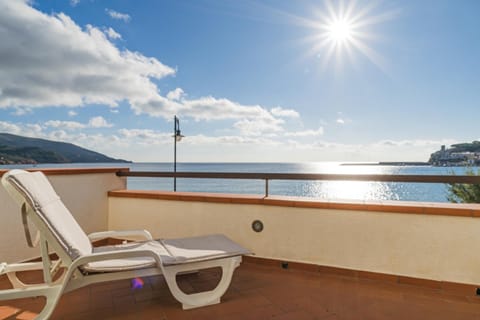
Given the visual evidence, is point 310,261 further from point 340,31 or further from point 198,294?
point 340,31

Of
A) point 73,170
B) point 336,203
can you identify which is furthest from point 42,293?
point 336,203

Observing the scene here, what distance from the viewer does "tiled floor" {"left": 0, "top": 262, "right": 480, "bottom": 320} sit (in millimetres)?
1660

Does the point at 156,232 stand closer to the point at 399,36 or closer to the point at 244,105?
the point at 399,36

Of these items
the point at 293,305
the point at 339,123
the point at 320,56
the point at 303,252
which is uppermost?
the point at 339,123

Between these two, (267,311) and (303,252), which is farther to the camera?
(303,252)

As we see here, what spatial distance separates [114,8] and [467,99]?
16.1 meters

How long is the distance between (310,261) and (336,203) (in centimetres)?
56

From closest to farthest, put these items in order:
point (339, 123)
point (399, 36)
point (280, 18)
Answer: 1. point (280, 18)
2. point (399, 36)
3. point (339, 123)

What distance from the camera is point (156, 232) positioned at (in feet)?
9.21

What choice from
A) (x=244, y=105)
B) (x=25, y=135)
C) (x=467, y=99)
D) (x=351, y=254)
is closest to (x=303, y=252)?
(x=351, y=254)

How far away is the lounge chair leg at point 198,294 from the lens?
5.27ft

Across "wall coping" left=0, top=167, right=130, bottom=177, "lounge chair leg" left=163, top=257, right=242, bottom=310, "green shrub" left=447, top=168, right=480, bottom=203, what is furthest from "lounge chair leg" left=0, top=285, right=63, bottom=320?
"green shrub" left=447, top=168, right=480, bottom=203

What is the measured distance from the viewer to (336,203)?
222cm

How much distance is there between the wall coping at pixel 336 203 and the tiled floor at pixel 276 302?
580mm
